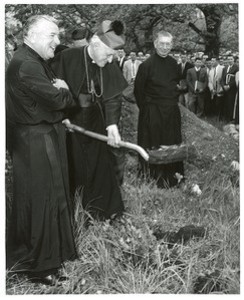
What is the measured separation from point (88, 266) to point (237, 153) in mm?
1733

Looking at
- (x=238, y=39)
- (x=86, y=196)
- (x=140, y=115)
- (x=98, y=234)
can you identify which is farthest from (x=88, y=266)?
(x=238, y=39)

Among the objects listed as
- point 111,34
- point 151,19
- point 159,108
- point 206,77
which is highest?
point 151,19

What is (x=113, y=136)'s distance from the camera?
4.58 metres

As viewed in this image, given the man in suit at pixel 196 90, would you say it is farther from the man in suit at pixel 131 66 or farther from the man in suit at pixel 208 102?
the man in suit at pixel 131 66

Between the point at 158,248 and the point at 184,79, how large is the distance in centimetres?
220

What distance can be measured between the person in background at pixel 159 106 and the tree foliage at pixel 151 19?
233mm

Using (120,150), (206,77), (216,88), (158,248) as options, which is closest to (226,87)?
(216,88)

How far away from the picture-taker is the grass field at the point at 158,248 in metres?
4.09

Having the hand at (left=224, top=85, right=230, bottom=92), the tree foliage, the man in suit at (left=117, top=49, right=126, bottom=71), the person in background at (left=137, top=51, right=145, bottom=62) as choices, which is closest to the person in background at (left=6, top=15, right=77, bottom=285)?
the tree foliage

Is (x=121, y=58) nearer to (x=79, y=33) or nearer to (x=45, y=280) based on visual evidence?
(x=79, y=33)

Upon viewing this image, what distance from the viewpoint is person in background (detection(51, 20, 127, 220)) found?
179 inches

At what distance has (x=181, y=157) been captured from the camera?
207 inches

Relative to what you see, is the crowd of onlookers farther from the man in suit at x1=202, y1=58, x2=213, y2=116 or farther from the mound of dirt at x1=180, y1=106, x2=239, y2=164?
the mound of dirt at x1=180, y1=106, x2=239, y2=164

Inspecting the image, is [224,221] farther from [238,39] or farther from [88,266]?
[238,39]
